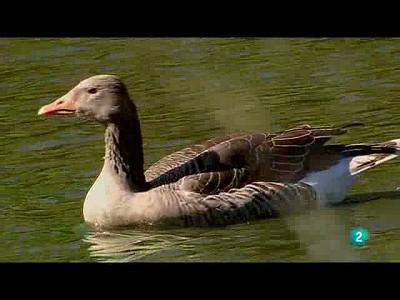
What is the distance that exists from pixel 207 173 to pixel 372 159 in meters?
1.61

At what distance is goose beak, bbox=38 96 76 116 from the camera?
1380 cm

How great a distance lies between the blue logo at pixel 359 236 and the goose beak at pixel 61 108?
2.64 meters

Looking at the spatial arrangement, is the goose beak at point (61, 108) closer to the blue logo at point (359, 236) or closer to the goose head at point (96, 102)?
the goose head at point (96, 102)

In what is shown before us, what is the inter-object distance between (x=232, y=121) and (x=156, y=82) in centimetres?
175

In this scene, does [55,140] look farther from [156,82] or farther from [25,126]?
[156,82]

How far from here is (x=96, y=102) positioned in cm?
1398

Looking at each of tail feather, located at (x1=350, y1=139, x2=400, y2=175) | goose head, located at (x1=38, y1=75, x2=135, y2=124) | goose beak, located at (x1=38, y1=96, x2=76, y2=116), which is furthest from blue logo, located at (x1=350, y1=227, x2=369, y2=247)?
goose beak, located at (x1=38, y1=96, x2=76, y2=116)

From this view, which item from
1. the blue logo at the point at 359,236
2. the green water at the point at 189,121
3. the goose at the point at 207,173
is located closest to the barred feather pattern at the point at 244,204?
the goose at the point at 207,173

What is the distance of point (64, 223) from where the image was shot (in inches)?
556

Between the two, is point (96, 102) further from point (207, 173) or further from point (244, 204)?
point (244, 204)

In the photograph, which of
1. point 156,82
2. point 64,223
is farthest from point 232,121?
point 64,223

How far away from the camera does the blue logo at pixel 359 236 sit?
1324cm

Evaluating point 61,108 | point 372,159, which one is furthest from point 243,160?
point 61,108

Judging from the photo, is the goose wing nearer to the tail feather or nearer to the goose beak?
the tail feather
